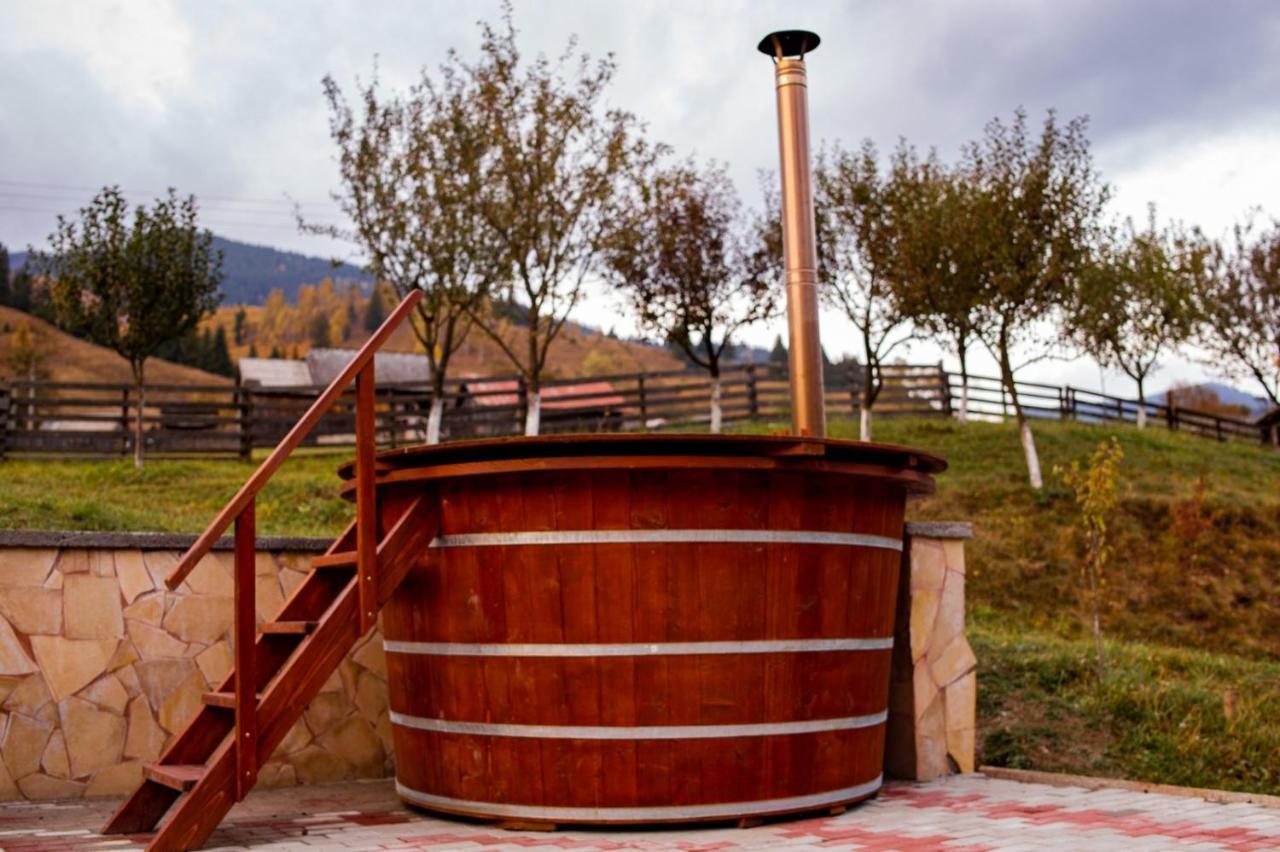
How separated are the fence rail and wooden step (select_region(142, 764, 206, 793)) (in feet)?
47.3

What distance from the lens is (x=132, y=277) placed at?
63.8ft

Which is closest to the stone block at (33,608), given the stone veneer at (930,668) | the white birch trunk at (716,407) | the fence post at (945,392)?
the stone veneer at (930,668)

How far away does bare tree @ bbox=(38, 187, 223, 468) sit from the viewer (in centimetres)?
1961

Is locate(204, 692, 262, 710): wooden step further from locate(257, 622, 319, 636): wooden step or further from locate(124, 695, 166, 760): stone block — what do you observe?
Result: locate(124, 695, 166, 760): stone block

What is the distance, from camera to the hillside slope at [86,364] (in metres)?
66.6

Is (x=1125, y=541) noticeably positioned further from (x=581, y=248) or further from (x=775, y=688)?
(x=775, y=688)

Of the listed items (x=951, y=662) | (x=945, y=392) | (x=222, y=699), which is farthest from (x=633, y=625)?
(x=945, y=392)

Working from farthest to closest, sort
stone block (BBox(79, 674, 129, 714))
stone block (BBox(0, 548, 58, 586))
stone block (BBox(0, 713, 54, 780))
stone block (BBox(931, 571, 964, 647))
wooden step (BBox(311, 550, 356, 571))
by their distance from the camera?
stone block (BBox(931, 571, 964, 647)) → stone block (BBox(79, 674, 129, 714)) → stone block (BBox(0, 548, 58, 586)) → stone block (BBox(0, 713, 54, 780)) → wooden step (BBox(311, 550, 356, 571))

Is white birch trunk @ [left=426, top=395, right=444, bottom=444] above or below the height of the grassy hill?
above

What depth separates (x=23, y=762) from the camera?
18.3 ft

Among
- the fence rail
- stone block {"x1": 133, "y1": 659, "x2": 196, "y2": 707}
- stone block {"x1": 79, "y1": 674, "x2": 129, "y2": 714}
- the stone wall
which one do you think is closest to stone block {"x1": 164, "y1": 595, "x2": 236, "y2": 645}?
the stone wall

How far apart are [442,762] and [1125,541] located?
1335cm

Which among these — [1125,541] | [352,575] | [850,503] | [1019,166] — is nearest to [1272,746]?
[850,503]

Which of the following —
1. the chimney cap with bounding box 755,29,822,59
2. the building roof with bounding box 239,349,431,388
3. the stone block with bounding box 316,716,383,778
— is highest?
the building roof with bounding box 239,349,431,388
